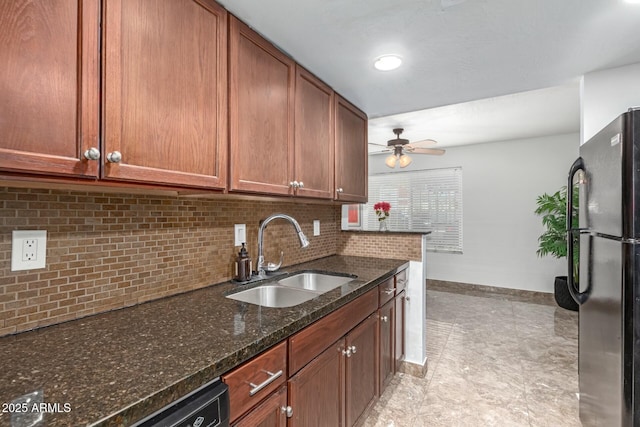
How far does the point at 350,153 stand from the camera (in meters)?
2.25

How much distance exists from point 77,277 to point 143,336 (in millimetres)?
389

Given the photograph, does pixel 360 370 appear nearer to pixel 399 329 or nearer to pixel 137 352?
pixel 399 329

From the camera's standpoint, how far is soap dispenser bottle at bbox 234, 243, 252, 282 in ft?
5.36

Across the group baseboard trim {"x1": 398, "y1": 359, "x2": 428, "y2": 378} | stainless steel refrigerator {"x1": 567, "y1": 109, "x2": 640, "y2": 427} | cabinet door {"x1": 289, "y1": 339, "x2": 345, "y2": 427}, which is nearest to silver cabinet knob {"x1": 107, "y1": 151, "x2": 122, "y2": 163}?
cabinet door {"x1": 289, "y1": 339, "x2": 345, "y2": 427}

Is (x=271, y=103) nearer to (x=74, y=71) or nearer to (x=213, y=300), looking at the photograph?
(x=74, y=71)

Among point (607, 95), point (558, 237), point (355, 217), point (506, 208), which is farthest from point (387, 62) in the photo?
point (355, 217)

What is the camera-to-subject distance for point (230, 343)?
2.89ft

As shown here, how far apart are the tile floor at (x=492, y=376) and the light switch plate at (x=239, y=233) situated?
1320 mm

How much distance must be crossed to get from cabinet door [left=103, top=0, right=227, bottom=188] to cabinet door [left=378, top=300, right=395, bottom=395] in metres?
1.29

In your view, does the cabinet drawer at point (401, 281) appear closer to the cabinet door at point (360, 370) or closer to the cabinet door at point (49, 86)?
the cabinet door at point (360, 370)

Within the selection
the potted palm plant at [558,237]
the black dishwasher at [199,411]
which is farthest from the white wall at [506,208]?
the black dishwasher at [199,411]

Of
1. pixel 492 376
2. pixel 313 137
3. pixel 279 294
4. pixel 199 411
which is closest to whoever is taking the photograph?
pixel 199 411

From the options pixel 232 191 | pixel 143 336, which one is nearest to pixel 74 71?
pixel 232 191

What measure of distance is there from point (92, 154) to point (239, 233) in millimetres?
956
